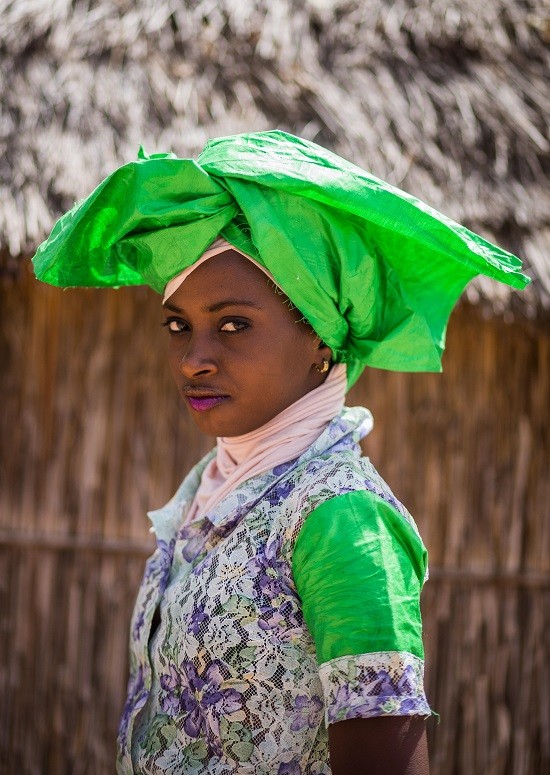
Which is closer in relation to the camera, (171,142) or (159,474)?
(171,142)

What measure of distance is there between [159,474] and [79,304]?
31.1 inches

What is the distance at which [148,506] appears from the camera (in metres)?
3.97

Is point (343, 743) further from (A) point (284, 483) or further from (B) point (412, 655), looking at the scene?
(A) point (284, 483)

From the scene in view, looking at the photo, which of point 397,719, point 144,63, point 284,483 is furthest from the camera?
point 144,63

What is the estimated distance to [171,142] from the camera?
367cm

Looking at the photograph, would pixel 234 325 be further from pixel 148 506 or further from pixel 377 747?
pixel 148 506

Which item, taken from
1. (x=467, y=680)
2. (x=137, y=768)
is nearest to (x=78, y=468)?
(x=467, y=680)

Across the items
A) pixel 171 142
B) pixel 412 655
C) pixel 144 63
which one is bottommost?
pixel 412 655

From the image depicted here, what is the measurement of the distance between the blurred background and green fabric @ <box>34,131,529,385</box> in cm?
173

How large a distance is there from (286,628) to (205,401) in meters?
0.46

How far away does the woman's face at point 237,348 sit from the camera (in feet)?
5.82

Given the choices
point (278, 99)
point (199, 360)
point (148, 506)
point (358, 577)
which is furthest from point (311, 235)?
point (148, 506)

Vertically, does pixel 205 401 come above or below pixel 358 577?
above

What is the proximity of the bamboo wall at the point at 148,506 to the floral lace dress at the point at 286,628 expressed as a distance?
2.19m
